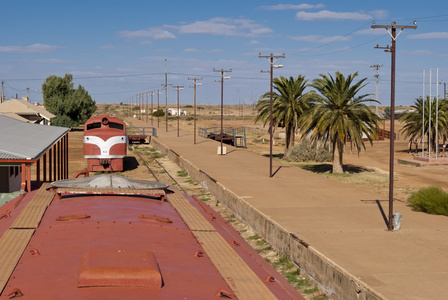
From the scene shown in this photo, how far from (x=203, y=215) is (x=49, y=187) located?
293 cm

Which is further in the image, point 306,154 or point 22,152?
point 306,154

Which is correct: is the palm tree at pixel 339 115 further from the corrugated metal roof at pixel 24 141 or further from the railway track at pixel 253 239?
the corrugated metal roof at pixel 24 141

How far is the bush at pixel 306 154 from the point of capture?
48.2 m

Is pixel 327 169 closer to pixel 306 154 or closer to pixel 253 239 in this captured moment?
pixel 306 154

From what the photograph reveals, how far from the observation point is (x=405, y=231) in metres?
18.0

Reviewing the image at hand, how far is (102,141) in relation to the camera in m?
34.6

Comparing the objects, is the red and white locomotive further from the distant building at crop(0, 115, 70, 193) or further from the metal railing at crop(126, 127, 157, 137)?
the metal railing at crop(126, 127, 157, 137)

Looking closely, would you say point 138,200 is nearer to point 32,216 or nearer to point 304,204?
point 32,216

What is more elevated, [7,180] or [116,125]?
[116,125]

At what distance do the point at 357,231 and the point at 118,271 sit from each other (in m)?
14.0

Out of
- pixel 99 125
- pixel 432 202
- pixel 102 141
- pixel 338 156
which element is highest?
pixel 99 125

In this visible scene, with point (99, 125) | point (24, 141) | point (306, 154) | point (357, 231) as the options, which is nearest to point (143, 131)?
point (306, 154)

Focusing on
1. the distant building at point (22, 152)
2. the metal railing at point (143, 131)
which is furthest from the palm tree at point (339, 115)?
the metal railing at point (143, 131)

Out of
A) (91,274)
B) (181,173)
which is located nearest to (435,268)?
(91,274)
